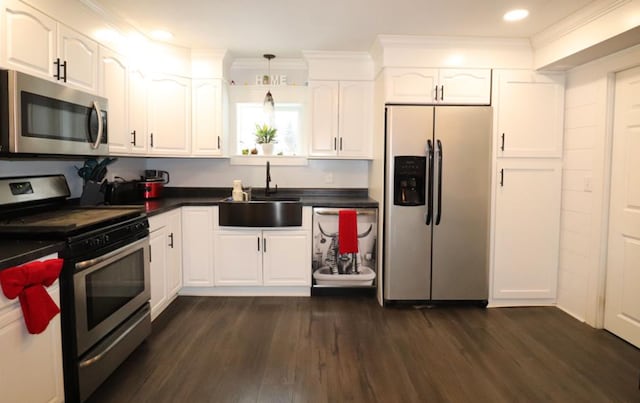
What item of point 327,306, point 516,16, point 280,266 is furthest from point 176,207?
point 516,16

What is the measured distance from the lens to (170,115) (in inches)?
142

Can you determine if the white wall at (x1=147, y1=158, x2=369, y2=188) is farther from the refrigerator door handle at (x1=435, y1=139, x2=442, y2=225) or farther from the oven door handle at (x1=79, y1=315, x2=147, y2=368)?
the oven door handle at (x1=79, y1=315, x2=147, y2=368)

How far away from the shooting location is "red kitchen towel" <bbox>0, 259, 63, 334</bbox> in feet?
4.71

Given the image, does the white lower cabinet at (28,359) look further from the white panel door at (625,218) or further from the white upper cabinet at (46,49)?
the white panel door at (625,218)

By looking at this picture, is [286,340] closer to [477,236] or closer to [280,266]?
[280,266]

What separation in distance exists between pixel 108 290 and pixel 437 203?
255cm

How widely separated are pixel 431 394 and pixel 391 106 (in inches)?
88.2

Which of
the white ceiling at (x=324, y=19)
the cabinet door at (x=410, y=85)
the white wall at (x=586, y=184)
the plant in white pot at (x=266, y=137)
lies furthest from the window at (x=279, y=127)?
the white wall at (x=586, y=184)

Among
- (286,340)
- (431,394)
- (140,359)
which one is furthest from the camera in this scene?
(286,340)

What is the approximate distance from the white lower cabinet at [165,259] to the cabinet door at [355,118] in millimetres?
1762

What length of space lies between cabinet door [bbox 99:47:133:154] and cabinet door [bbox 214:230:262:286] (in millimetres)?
1137

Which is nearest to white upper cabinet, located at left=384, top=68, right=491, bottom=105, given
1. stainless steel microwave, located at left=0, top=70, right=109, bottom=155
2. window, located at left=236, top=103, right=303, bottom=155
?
window, located at left=236, top=103, right=303, bottom=155

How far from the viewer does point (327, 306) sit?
3.42 metres

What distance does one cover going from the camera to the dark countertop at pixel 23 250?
4.80ft
